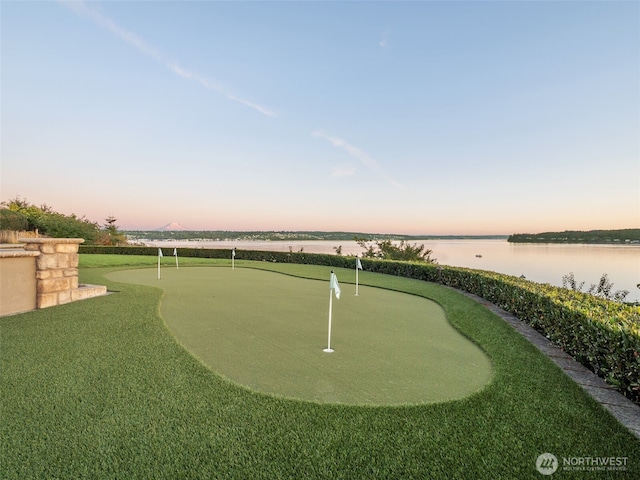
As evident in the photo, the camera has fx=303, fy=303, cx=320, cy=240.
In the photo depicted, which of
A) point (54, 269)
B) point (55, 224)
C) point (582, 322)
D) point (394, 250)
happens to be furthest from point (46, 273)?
point (55, 224)

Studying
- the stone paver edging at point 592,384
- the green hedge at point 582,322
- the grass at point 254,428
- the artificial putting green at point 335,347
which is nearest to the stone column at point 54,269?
the artificial putting green at point 335,347

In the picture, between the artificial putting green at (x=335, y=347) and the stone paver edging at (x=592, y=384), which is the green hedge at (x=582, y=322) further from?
the artificial putting green at (x=335, y=347)

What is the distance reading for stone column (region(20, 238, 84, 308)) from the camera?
688cm

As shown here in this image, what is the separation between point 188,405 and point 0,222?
30.1 metres

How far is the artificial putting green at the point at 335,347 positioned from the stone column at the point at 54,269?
7.44 feet

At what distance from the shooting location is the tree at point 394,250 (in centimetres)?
2288

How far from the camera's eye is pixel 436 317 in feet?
22.3

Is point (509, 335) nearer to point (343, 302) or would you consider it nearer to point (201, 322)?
point (343, 302)

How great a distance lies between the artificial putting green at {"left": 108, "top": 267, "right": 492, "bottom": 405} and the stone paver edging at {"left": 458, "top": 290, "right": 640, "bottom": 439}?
975 millimetres

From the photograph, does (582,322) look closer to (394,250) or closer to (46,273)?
(46,273)

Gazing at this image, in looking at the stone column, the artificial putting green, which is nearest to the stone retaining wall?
the stone column

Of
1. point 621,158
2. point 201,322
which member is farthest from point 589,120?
point 201,322

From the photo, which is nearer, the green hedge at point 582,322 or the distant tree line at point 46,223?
the green hedge at point 582,322

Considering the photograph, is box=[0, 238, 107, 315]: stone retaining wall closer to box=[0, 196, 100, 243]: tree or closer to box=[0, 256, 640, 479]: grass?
box=[0, 256, 640, 479]: grass
